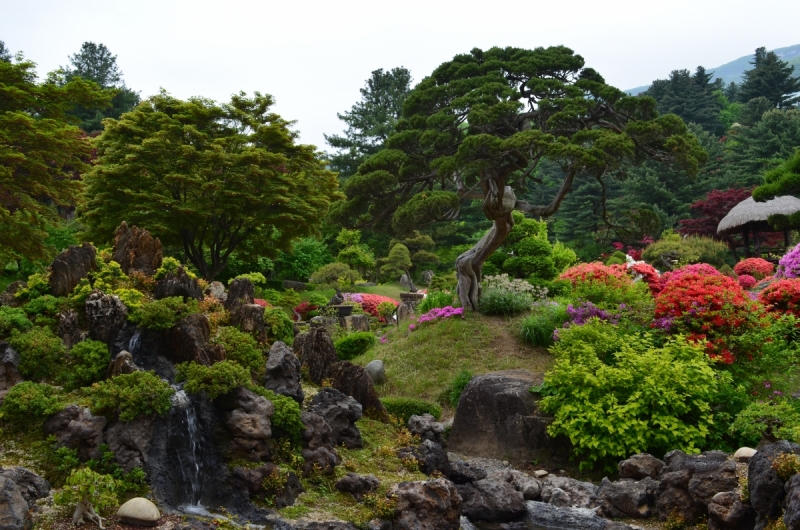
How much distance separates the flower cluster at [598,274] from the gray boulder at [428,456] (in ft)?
25.2

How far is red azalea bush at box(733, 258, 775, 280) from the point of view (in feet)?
84.9

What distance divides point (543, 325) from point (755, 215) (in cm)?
2034

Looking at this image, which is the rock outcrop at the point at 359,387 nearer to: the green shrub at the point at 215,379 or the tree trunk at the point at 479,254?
the green shrub at the point at 215,379

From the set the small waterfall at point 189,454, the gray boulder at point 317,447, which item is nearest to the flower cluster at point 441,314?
the gray boulder at point 317,447

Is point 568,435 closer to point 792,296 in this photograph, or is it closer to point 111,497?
point 792,296

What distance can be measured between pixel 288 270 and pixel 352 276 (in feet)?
11.3

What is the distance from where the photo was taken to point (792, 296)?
517 inches

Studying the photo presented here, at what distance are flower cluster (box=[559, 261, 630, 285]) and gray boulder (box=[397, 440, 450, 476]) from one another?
769cm

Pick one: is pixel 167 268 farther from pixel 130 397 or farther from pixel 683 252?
pixel 683 252

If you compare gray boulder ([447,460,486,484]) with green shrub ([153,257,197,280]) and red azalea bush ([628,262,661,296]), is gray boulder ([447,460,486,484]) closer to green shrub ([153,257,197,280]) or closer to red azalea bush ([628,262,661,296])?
green shrub ([153,257,197,280])

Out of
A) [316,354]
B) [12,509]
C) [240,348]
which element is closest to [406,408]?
[316,354]

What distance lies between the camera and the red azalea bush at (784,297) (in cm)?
1310

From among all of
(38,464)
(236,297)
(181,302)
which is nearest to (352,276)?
(236,297)

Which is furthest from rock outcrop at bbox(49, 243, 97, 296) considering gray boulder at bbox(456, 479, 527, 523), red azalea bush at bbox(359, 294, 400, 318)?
red azalea bush at bbox(359, 294, 400, 318)
